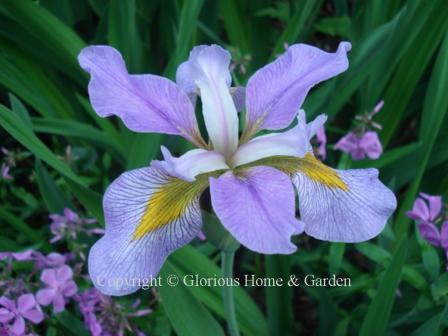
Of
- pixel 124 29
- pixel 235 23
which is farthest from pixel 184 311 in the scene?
pixel 235 23

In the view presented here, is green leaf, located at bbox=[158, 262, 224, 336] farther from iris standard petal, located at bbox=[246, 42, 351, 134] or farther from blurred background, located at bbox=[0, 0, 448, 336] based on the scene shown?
iris standard petal, located at bbox=[246, 42, 351, 134]

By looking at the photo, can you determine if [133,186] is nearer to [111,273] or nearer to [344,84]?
[111,273]

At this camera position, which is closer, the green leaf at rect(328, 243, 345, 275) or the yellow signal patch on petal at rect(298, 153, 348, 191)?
the yellow signal patch on petal at rect(298, 153, 348, 191)

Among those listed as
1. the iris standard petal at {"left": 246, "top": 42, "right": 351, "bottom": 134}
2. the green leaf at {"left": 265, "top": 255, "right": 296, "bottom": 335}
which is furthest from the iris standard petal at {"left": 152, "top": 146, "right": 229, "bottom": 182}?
the green leaf at {"left": 265, "top": 255, "right": 296, "bottom": 335}

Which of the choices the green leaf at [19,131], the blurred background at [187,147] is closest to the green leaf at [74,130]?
the blurred background at [187,147]

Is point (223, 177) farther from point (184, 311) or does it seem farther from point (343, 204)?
point (184, 311)
